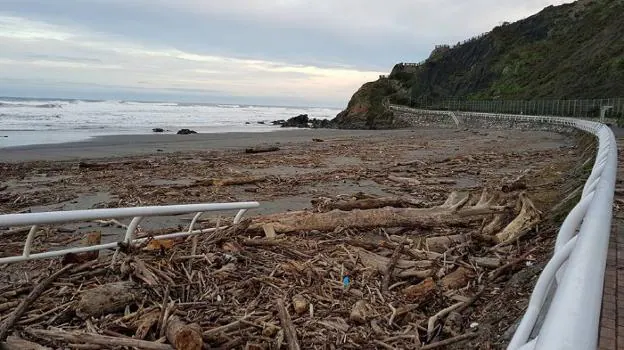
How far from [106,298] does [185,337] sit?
2.75 feet

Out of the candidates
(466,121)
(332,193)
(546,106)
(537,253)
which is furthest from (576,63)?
(537,253)

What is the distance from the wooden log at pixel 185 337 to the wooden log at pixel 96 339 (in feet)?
0.18

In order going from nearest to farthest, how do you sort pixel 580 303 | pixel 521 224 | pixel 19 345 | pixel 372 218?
1. pixel 580 303
2. pixel 19 345
3. pixel 521 224
4. pixel 372 218

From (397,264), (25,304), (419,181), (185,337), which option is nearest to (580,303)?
(185,337)

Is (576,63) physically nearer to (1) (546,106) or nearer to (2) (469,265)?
(1) (546,106)

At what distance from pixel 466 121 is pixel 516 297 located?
46.9 meters

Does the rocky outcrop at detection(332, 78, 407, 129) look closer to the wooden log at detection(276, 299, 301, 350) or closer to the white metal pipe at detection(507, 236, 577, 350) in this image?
the wooden log at detection(276, 299, 301, 350)

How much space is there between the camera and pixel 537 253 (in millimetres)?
4930

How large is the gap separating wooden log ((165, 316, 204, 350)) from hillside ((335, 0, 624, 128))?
53.0 metres

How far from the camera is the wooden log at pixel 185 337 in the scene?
10.3ft

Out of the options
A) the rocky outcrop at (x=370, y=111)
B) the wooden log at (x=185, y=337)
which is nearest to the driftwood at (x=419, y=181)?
the wooden log at (x=185, y=337)

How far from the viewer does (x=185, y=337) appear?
316 centimetres

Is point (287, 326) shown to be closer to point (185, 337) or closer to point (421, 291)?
point (185, 337)

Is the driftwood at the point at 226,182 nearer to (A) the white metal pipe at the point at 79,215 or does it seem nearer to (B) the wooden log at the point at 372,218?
(B) the wooden log at the point at 372,218
